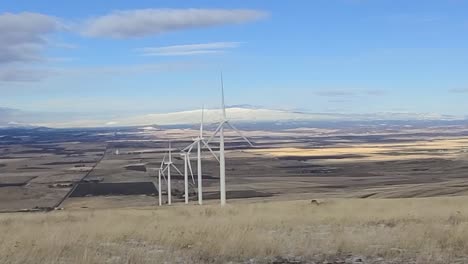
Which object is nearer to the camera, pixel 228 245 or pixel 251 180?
pixel 228 245

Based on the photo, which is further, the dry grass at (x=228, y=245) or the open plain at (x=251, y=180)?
the open plain at (x=251, y=180)

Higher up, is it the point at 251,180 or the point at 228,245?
the point at 228,245

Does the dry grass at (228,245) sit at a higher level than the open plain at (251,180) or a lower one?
higher

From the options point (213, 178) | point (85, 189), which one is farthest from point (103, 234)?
point (213, 178)

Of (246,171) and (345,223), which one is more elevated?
(345,223)

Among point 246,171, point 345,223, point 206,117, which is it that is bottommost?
point 246,171

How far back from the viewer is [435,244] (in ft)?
42.8

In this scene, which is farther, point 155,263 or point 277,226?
point 277,226

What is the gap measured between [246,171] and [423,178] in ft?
156

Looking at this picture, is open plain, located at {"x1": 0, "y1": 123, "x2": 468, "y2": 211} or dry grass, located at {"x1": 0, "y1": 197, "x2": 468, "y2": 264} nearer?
dry grass, located at {"x1": 0, "y1": 197, "x2": 468, "y2": 264}

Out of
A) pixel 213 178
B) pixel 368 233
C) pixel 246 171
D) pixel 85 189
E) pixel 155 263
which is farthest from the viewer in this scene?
pixel 246 171

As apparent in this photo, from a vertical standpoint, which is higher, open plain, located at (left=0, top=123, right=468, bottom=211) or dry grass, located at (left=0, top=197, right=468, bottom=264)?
dry grass, located at (left=0, top=197, right=468, bottom=264)

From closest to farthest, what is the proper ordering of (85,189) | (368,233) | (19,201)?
1. (368,233)
2. (19,201)
3. (85,189)

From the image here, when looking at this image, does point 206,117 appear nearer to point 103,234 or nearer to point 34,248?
point 103,234
